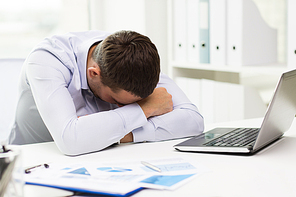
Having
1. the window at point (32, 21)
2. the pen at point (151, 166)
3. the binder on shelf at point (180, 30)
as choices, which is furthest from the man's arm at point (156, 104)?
the window at point (32, 21)

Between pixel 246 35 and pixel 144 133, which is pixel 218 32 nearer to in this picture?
pixel 246 35

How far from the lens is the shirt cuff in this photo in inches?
43.1

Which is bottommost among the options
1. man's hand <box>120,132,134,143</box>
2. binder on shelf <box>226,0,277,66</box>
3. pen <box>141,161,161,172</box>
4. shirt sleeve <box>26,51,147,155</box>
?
man's hand <box>120,132,134,143</box>

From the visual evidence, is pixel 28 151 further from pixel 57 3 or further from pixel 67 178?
pixel 57 3

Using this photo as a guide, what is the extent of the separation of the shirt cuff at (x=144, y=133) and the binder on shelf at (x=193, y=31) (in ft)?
3.53

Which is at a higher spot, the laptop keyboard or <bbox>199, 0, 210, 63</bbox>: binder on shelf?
<bbox>199, 0, 210, 63</bbox>: binder on shelf

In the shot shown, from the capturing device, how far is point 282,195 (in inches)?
25.4

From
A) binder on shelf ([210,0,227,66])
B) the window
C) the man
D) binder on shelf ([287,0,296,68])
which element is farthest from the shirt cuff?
the window

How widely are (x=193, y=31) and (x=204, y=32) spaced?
0.09 meters

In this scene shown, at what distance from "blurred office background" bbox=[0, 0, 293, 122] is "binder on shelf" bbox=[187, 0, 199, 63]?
0.16m

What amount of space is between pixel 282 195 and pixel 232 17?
1357 mm

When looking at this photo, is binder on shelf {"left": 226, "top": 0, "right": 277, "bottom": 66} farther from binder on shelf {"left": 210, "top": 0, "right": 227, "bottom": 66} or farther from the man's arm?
the man's arm

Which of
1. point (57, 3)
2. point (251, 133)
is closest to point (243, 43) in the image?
point (251, 133)

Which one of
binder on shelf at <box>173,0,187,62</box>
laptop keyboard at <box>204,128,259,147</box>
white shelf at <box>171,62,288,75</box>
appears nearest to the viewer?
laptop keyboard at <box>204,128,259,147</box>
